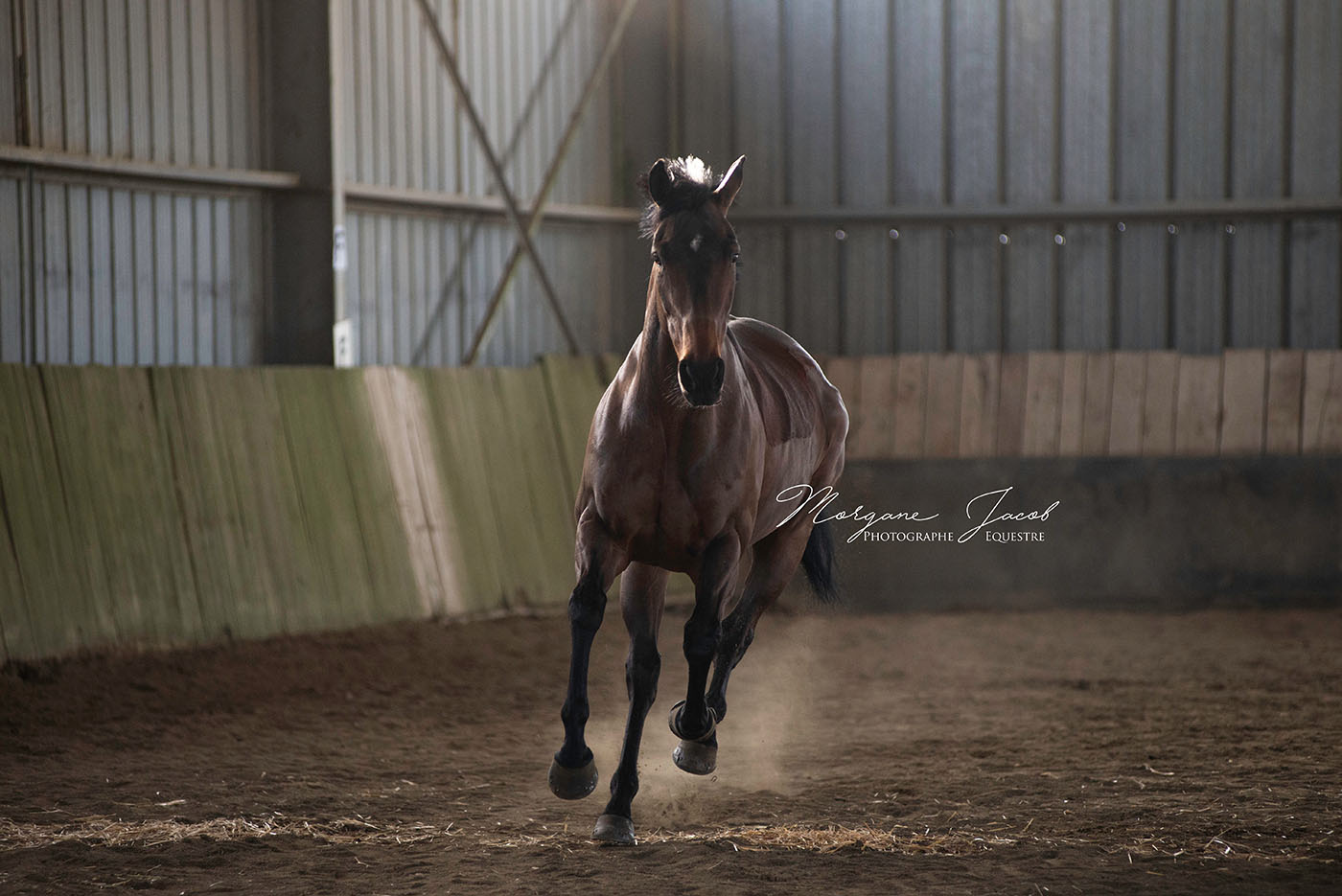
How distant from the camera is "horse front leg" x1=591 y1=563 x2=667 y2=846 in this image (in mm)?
4586

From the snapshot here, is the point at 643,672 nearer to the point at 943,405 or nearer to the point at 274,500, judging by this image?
the point at 274,500

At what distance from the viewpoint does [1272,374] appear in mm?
10938

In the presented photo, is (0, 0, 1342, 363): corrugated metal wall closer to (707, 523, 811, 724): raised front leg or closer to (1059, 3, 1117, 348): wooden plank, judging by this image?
(1059, 3, 1117, 348): wooden plank

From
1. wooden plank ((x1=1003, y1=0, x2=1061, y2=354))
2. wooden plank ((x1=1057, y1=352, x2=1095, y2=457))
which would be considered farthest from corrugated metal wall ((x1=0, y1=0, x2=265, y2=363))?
wooden plank ((x1=1003, y1=0, x2=1061, y2=354))

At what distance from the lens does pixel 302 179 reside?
998 centimetres

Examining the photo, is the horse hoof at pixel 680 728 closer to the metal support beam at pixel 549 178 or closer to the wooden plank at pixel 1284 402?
the metal support beam at pixel 549 178

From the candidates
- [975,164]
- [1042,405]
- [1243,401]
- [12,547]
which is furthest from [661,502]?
[975,164]

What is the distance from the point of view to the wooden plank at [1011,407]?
11.1 meters

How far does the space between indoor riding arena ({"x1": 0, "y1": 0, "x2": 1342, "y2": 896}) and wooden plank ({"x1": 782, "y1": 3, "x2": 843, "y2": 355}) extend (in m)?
0.04

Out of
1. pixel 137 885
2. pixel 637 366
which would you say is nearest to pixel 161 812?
pixel 137 885

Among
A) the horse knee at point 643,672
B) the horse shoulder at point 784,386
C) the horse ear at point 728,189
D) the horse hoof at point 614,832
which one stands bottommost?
the horse hoof at point 614,832

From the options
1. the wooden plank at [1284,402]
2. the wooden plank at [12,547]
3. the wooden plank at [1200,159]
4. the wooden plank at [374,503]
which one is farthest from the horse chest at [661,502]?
the wooden plank at [1200,159]

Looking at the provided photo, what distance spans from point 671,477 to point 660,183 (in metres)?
0.95

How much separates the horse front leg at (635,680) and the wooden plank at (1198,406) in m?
7.22
